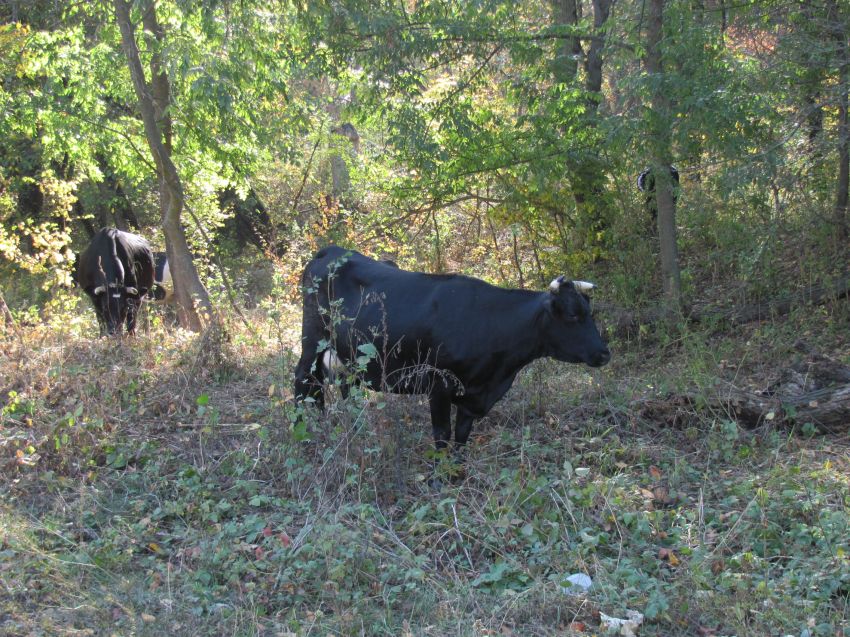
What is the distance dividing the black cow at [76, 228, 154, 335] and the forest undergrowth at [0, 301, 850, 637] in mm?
3208

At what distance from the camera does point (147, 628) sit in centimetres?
443

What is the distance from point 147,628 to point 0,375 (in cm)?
525

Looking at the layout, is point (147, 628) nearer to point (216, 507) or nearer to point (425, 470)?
point (216, 507)

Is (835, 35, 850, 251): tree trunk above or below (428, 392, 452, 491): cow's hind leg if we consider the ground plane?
above

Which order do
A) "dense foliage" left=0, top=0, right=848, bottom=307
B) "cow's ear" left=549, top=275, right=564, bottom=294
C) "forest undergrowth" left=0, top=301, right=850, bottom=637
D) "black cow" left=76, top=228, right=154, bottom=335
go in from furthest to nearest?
"black cow" left=76, top=228, right=154, bottom=335 → "dense foliage" left=0, top=0, right=848, bottom=307 → "cow's ear" left=549, top=275, right=564, bottom=294 → "forest undergrowth" left=0, top=301, right=850, bottom=637

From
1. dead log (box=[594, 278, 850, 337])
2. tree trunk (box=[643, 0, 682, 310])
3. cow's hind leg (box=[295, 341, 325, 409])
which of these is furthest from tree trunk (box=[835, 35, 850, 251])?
cow's hind leg (box=[295, 341, 325, 409])

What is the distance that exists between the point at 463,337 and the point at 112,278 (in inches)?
281

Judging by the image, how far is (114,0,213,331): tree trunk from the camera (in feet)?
36.0

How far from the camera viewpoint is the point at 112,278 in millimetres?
12188

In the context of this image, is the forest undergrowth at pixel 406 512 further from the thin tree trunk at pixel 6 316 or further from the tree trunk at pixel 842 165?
the tree trunk at pixel 842 165

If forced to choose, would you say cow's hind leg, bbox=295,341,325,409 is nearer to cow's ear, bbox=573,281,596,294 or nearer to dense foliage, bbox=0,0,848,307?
cow's ear, bbox=573,281,596,294

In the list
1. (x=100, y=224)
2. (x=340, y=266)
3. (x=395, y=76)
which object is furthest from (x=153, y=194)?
(x=340, y=266)

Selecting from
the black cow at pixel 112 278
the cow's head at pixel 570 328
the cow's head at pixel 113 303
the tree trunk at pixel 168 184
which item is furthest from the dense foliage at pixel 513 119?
the cow's head at pixel 570 328

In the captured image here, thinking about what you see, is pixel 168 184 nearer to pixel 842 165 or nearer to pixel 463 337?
pixel 463 337
